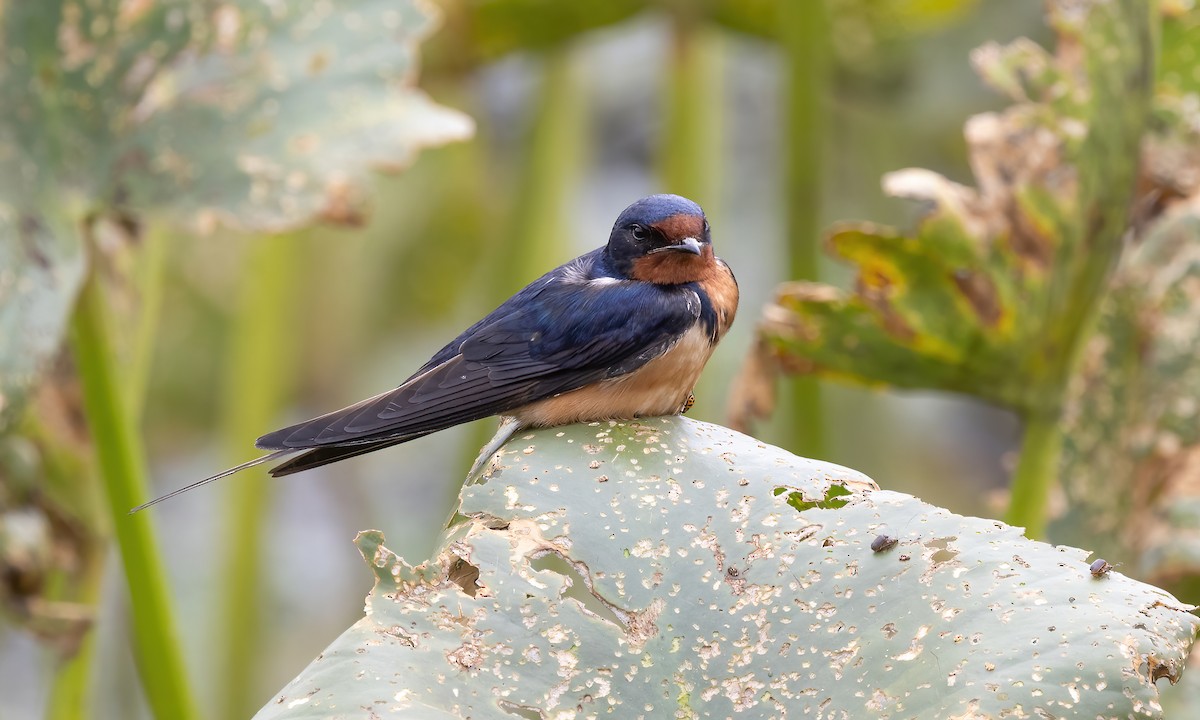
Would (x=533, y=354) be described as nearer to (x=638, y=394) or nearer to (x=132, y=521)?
(x=638, y=394)

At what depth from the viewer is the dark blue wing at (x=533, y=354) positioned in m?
1.99

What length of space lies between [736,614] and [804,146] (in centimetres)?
155

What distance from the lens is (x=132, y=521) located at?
7.14ft

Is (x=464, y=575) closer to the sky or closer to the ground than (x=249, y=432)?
closer to the sky

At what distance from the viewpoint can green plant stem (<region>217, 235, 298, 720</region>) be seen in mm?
3193

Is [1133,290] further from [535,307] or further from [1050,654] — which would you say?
[1050,654]

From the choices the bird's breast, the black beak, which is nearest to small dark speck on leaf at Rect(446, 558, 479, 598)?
the bird's breast

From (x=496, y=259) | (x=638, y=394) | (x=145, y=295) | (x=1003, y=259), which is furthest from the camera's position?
(x=496, y=259)

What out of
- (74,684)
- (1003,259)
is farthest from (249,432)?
(1003,259)

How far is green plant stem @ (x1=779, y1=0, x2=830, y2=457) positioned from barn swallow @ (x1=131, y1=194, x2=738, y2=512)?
0.57 meters

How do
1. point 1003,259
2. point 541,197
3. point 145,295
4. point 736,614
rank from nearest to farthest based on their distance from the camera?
point 736,614, point 1003,259, point 145,295, point 541,197

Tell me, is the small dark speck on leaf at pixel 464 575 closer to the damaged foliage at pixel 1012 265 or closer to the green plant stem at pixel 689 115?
the damaged foliage at pixel 1012 265

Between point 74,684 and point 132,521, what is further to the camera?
point 74,684

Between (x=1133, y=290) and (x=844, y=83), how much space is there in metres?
1.69
